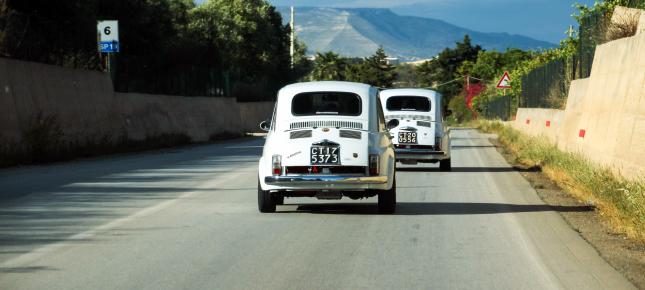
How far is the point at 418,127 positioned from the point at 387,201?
10.4m

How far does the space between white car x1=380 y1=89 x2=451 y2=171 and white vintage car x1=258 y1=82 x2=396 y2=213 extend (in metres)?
9.07

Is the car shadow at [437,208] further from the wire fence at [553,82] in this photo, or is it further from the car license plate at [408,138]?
the wire fence at [553,82]

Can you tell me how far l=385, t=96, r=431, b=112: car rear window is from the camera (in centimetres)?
2539

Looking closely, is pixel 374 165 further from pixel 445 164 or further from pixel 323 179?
pixel 445 164

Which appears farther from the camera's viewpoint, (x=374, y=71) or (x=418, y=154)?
(x=374, y=71)

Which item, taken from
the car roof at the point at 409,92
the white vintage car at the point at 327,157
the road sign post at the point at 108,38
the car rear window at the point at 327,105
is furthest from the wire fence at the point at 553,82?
the white vintage car at the point at 327,157

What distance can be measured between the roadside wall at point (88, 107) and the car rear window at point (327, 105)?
1291 cm

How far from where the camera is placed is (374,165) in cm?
1424

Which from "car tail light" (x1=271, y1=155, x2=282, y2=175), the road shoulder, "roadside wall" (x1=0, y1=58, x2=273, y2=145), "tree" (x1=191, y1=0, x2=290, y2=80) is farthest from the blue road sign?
"tree" (x1=191, y1=0, x2=290, y2=80)

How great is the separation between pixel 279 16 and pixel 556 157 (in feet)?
275

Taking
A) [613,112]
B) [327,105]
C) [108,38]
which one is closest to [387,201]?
[327,105]

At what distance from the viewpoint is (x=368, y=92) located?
15.5m

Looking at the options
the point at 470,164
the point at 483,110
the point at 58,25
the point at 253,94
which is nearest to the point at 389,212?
the point at 470,164

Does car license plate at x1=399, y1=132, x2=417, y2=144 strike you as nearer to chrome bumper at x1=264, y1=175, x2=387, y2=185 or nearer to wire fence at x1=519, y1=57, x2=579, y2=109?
wire fence at x1=519, y1=57, x2=579, y2=109
